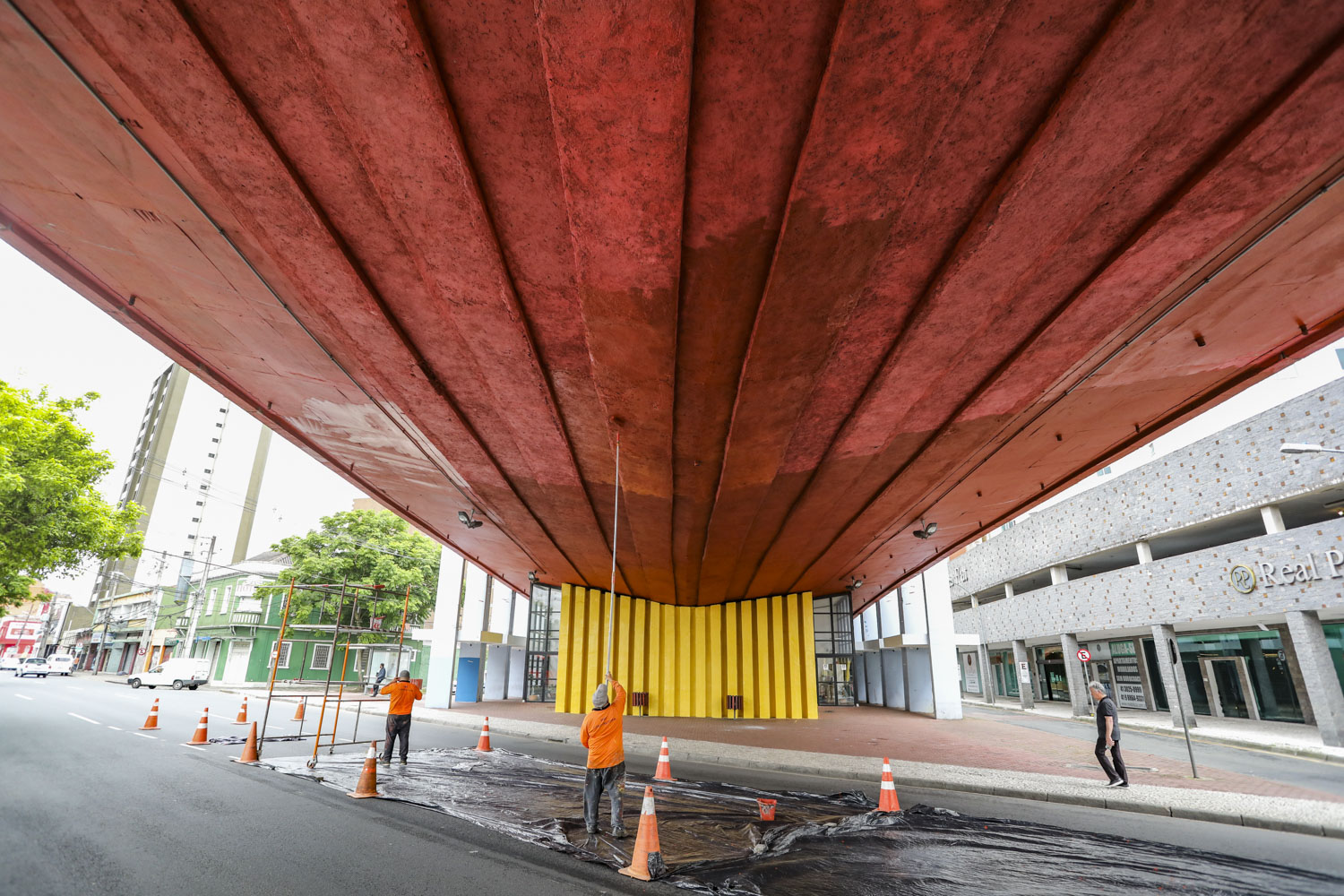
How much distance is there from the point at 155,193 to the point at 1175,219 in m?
8.32

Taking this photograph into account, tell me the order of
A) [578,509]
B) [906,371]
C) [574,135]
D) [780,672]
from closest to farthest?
[574,135], [906,371], [578,509], [780,672]

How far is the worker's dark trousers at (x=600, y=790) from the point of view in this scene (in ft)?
23.4

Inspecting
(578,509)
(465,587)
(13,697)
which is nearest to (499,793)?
(578,509)

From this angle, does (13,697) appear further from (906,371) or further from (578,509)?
(906,371)

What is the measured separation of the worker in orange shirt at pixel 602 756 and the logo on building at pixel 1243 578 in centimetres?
2110

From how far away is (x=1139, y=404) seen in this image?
898 centimetres

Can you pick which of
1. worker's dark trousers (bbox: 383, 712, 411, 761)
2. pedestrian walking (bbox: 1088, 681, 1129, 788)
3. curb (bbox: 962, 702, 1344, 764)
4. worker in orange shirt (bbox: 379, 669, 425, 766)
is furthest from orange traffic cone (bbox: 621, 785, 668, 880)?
curb (bbox: 962, 702, 1344, 764)

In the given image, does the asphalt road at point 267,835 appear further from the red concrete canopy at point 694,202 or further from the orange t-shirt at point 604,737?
the red concrete canopy at point 694,202

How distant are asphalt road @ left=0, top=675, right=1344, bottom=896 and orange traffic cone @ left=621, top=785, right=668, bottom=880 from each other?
0.16m

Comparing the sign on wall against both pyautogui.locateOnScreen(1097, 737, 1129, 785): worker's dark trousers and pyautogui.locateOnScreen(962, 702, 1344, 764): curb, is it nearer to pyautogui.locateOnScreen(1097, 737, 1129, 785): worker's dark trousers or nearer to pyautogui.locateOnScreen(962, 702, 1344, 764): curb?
pyautogui.locateOnScreen(962, 702, 1344, 764): curb

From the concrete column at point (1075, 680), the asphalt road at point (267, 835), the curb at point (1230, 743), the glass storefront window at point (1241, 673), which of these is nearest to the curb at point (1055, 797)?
the asphalt road at point (267, 835)

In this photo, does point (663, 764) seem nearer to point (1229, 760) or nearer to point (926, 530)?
point (926, 530)

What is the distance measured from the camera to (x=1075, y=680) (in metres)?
27.0

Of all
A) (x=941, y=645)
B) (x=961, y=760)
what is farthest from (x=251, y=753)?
(x=941, y=645)
